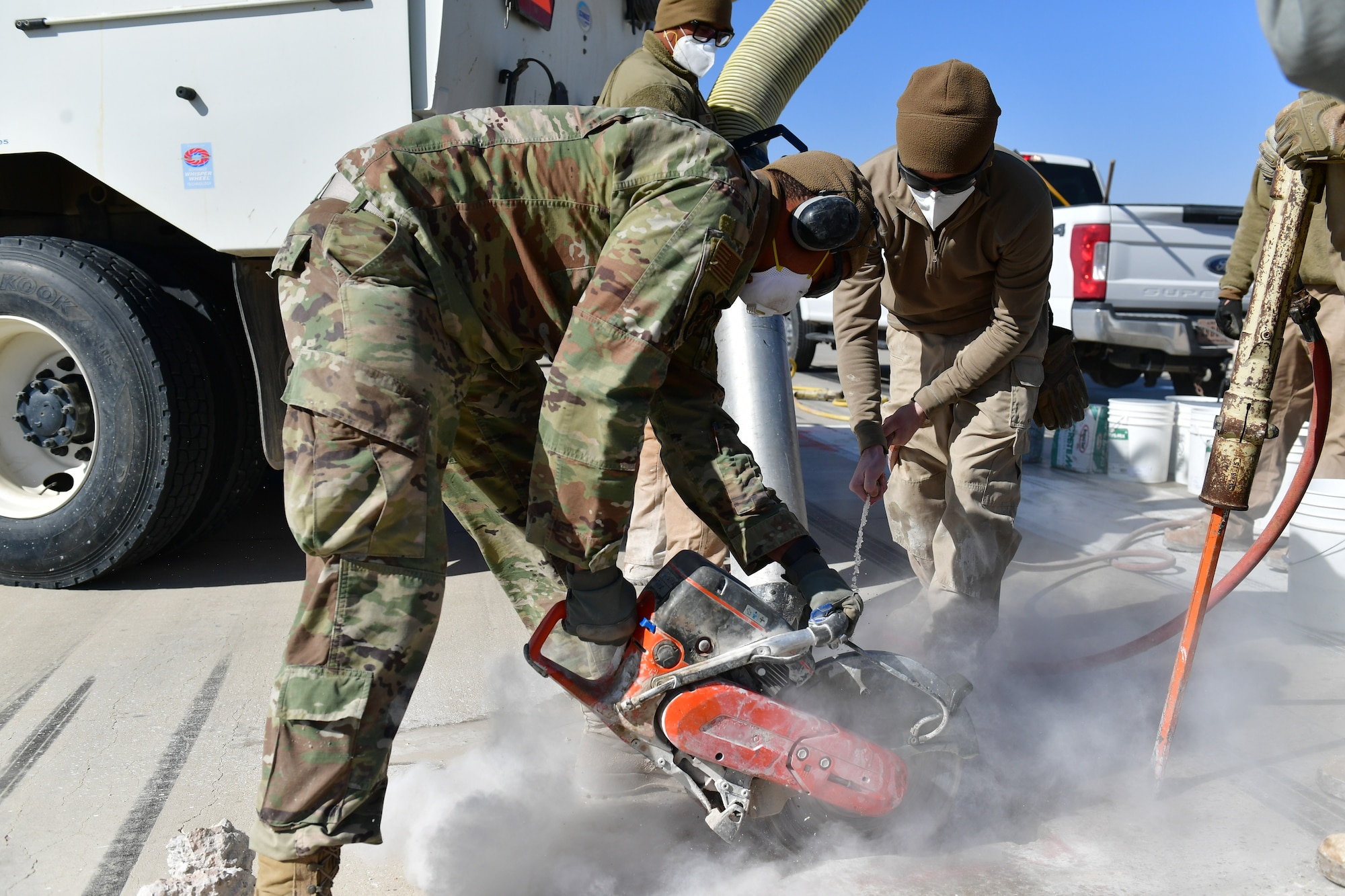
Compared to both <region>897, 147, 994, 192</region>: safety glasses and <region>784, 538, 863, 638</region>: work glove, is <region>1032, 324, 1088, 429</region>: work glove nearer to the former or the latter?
<region>897, 147, 994, 192</region>: safety glasses

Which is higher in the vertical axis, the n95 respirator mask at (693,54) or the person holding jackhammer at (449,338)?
the n95 respirator mask at (693,54)

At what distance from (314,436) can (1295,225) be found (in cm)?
215

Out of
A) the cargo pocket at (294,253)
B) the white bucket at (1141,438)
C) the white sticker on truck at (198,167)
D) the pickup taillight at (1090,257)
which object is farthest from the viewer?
the pickup taillight at (1090,257)

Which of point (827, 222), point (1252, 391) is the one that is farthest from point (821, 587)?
point (1252, 391)

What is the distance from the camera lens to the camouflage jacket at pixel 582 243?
5.57ft

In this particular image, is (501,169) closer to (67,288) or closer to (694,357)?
(694,357)

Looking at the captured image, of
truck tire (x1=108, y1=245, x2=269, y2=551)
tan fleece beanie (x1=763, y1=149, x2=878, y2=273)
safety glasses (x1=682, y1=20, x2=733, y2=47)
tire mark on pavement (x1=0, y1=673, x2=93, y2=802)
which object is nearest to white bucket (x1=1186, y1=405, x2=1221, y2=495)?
safety glasses (x1=682, y1=20, x2=733, y2=47)

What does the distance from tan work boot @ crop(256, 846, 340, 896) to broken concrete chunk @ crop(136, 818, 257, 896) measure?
4.1 inches

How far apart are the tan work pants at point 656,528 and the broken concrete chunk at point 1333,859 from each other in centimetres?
169

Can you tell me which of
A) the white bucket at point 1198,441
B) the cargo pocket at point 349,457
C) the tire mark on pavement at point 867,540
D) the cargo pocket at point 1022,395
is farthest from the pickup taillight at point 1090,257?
the cargo pocket at point 349,457

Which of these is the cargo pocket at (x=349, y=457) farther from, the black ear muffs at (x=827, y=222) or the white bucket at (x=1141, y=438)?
the white bucket at (x=1141, y=438)

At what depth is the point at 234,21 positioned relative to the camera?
311 centimetres

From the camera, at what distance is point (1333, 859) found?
1955 millimetres

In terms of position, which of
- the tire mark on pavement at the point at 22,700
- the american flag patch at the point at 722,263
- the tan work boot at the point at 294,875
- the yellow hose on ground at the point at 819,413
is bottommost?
the yellow hose on ground at the point at 819,413
